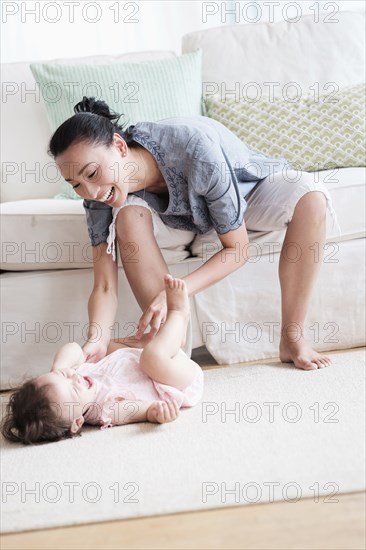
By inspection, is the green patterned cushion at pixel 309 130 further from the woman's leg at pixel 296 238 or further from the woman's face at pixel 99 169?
the woman's face at pixel 99 169

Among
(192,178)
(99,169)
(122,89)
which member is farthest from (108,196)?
(122,89)

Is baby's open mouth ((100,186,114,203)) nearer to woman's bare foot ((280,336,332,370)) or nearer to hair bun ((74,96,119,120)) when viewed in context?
hair bun ((74,96,119,120))

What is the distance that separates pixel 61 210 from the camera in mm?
2279

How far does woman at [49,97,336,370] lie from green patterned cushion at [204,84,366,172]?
37cm

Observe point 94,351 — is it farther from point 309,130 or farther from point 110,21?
point 110,21

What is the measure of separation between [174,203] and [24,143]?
93 centimetres

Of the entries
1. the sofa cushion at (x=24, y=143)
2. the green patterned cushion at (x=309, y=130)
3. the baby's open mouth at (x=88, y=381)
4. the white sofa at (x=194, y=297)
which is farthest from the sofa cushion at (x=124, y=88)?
the baby's open mouth at (x=88, y=381)

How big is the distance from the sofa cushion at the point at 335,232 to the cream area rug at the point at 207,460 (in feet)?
1.46

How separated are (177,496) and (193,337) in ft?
3.06

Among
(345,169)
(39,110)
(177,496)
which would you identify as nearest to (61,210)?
(39,110)

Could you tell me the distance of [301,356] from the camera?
212 centimetres

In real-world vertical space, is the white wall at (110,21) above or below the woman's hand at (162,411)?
above

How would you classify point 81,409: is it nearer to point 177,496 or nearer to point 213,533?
point 177,496

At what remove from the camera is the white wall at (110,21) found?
3.42 meters
